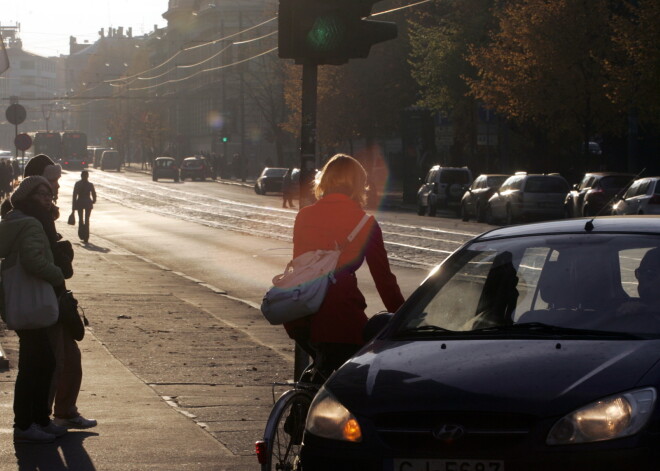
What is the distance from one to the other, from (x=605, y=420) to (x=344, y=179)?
2432 millimetres

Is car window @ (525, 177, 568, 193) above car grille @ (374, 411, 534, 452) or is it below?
below

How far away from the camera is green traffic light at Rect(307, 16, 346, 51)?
8695 mm

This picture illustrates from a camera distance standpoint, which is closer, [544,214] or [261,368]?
[261,368]

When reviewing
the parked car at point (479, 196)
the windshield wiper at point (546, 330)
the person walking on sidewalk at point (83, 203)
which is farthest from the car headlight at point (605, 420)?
the parked car at point (479, 196)

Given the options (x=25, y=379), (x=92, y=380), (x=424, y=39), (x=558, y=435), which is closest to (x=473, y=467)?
(x=558, y=435)

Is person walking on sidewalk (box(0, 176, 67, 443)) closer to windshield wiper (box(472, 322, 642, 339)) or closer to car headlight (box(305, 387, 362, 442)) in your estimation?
car headlight (box(305, 387, 362, 442))

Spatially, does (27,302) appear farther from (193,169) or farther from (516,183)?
(193,169)

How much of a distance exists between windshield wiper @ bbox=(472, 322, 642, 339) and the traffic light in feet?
11.4

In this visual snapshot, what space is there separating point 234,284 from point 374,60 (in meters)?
45.7

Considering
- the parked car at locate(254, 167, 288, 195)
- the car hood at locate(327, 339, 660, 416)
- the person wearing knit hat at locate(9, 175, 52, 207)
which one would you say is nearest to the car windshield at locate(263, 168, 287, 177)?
the parked car at locate(254, 167, 288, 195)

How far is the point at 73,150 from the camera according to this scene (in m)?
117

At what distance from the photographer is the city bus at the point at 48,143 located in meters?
113

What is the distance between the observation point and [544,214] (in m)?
39.7

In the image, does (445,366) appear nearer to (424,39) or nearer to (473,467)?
(473,467)
